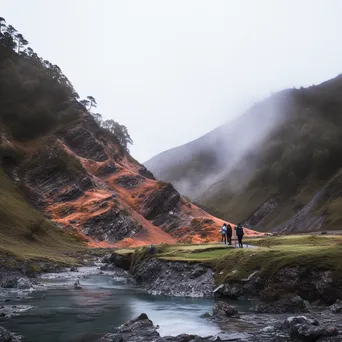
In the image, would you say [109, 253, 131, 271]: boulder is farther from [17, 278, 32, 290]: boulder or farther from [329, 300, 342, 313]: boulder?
[329, 300, 342, 313]: boulder

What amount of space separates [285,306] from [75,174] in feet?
415

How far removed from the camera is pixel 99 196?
143500 mm

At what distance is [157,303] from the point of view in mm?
38062

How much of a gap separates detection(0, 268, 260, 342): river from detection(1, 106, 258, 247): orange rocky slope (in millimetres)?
81105

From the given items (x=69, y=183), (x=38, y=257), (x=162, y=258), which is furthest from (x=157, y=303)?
(x=69, y=183)

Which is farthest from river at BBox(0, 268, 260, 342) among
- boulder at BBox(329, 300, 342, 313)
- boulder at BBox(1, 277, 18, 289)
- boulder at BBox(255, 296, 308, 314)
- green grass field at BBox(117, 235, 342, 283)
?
boulder at BBox(329, 300, 342, 313)

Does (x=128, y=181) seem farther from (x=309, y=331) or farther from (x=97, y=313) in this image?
(x=309, y=331)

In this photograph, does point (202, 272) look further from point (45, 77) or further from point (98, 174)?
point (45, 77)

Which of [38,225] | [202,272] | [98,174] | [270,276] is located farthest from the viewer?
[98,174]

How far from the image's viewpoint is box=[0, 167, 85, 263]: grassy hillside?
8056 centimetres

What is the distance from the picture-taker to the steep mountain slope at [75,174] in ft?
445

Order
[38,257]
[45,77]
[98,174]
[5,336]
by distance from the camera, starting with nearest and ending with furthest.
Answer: [5,336]
[38,257]
[98,174]
[45,77]

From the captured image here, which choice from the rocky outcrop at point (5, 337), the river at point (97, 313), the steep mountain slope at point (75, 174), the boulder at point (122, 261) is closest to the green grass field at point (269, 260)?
the river at point (97, 313)

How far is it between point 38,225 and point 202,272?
216ft
